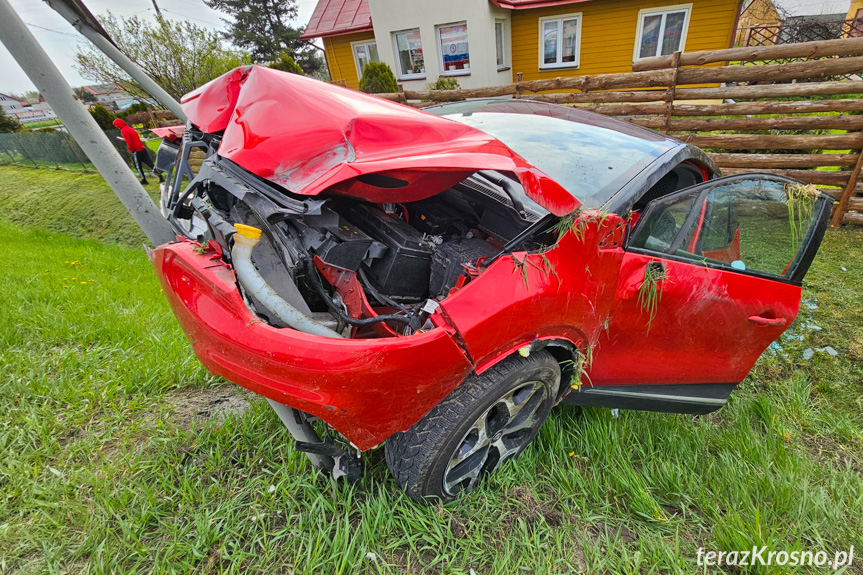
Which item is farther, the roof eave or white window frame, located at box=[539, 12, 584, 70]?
the roof eave

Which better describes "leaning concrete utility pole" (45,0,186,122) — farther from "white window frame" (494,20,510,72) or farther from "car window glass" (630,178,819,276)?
"white window frame" (494,20,510,72)

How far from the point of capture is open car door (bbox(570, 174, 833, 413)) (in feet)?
5.84

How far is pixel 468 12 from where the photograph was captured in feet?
37.8

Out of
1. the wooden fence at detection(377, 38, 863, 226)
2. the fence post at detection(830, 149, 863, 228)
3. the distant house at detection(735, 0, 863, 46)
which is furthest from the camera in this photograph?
the distant house at detection(735, 0, 863, 46)

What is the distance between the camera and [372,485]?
1824 mm

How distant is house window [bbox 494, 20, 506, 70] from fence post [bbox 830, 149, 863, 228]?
982 cm

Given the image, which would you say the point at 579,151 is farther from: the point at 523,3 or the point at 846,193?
the point at 523,3

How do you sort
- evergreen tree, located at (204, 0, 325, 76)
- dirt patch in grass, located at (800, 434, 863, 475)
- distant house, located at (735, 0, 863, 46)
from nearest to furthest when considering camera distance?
dirt patch in grass, located at (800, 434, 863, 475) → distant house, located at (735, 0, 863, 46) → evergreen tree, located at (204, 0, 325, 76)

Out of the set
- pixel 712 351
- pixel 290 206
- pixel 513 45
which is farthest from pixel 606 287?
pixel 513 45

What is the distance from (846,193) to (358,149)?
613 cm

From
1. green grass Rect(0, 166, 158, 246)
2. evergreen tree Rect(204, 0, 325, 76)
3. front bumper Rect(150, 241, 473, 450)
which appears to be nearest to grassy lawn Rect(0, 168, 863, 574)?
A: front bumper Rect(150, 241, 473, 450)

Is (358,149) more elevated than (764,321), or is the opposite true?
(358,149)

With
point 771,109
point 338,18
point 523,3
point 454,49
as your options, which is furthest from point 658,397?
point 338,18

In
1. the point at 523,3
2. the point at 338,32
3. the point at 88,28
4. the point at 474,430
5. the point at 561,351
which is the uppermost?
the point at 338,32
